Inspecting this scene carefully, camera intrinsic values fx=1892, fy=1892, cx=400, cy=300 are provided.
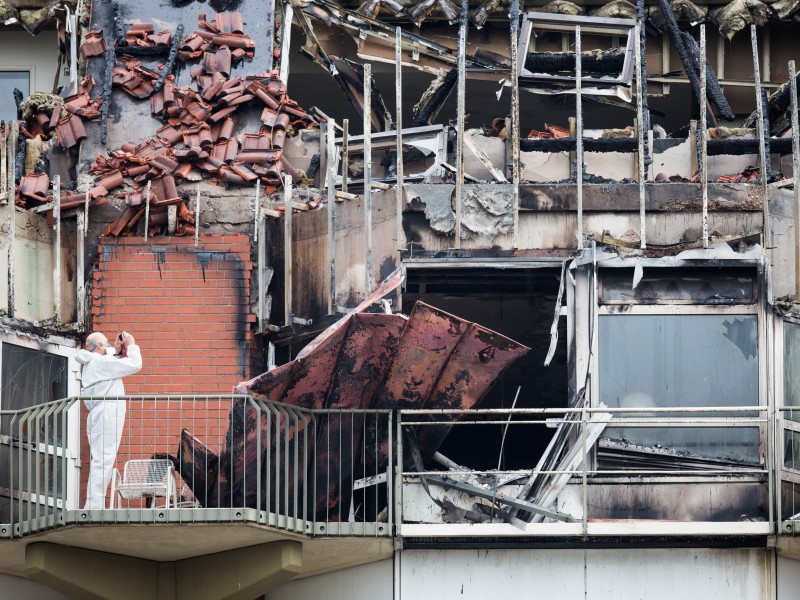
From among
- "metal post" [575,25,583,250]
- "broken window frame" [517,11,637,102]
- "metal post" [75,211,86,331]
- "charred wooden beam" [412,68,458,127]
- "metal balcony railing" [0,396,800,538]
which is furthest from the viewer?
"charred wooden beam" [412,68,458,127]

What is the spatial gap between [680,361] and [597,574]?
2.25 metres

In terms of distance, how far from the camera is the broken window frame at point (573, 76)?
19891 mm

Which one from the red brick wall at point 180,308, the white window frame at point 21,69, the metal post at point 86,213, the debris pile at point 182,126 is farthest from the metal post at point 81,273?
the white window frame at point 21,69

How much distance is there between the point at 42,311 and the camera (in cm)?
1905

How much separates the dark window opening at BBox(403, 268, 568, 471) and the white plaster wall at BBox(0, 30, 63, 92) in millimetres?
5372

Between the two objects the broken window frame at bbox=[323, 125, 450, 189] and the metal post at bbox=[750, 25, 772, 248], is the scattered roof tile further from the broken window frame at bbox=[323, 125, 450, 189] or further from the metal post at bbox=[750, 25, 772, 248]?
the metal post at bbox=[750, 25, 772, 248]

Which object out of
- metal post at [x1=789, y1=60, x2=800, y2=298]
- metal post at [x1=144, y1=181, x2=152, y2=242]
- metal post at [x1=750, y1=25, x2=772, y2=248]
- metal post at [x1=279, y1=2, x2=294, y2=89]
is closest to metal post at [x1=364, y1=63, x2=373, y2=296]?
metal post at [x1=279, y1=2, x2=294, y2=89]

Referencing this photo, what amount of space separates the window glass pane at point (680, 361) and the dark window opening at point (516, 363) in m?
1.29

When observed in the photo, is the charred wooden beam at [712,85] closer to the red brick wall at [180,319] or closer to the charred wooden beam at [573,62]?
the charred wooden beam at [573,62]

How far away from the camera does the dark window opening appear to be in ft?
65.6

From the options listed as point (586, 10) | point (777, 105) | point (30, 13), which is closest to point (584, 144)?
point (777, 105)

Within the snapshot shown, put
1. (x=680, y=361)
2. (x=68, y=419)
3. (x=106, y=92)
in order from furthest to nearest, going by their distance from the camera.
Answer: (x=106, y=92)
(x=68, y=419)
(x=680, y=361)

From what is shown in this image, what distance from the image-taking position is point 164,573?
722 inches

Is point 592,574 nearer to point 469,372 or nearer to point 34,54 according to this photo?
point 469,372
